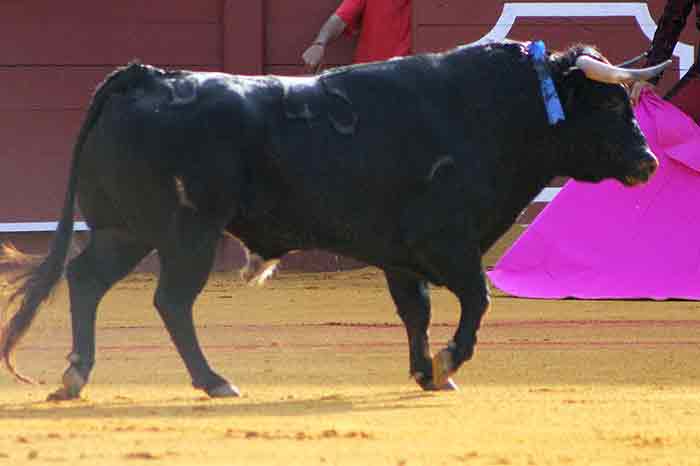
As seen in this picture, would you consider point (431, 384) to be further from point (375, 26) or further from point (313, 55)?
point (375, 26)

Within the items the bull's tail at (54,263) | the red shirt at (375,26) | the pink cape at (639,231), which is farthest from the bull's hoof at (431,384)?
the red shirt at (375,26)

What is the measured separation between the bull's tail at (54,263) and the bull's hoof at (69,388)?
0.58 ft

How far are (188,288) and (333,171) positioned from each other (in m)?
0.68

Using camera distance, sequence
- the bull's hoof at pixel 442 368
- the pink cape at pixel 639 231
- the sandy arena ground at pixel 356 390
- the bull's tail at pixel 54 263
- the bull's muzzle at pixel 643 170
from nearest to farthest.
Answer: the sandy arena ground at pixel 356 390 → the bull's tail at pixel 54 263 → the bull's hoof at pixel 442 368 → the bull's muzzle at pixel 643 170 → the pink cape at pixel 639 231

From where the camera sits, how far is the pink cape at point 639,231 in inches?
402

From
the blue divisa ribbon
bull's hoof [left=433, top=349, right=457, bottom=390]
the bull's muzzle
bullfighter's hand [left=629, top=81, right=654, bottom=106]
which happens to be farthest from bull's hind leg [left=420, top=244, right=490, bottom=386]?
bullfighter's hand [left=629, top=81, right=654, bottom=106]

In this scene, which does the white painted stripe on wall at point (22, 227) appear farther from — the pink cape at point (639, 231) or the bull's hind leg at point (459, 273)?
the bull's hind leg at point (459, 273)

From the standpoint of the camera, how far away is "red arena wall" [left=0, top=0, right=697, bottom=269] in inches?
456

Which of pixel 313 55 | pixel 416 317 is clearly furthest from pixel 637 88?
pixel 416 317

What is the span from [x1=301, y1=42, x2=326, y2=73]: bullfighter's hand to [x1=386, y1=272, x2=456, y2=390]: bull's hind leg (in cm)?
414

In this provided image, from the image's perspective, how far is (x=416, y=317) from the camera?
7176 mm

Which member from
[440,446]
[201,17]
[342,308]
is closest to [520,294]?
[342,308]

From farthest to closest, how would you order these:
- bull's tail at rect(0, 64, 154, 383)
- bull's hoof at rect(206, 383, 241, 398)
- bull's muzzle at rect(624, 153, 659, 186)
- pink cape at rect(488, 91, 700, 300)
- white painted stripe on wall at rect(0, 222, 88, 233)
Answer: white painted stripe on wall at rect(0, 222, 88, 233)
pink cape at rect(488, 91, 700, 300)
bull's muzzle at rect(624, 153, 659, 186)
bull's tail at rect(0, 64, 154, 383)
bull's hoof at rect(206, 383, 241, 398)

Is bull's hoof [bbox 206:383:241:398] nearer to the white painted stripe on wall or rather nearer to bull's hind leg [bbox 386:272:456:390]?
bull's hind leg [bbox 386:272:456:390]
